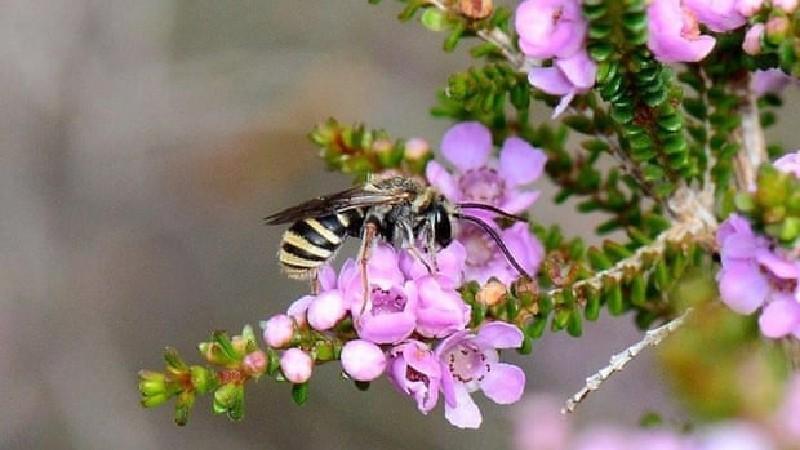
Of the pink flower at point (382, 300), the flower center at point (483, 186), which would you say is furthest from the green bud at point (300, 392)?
the flower center at point (483, 186)

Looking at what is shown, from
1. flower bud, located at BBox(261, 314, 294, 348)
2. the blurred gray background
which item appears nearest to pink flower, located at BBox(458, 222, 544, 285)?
flower bud, located at BBox(261, 314, 294, 348)

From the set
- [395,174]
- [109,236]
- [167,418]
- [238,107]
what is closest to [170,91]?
[238,107]

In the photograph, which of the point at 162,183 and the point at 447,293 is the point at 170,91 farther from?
the point at 447,293

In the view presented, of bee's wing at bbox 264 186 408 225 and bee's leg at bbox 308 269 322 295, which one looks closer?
bee's leg at bbox 308 269 322 295

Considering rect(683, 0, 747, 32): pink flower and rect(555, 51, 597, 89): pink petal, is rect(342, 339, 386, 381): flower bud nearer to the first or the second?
rect(555, 51, 597, 89): pink petal

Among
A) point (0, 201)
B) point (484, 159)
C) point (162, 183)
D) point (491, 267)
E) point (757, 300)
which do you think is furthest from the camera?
point (162, 183)

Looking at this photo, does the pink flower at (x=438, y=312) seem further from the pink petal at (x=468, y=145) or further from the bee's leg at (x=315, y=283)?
the pink petal at (x=468, y=145)
